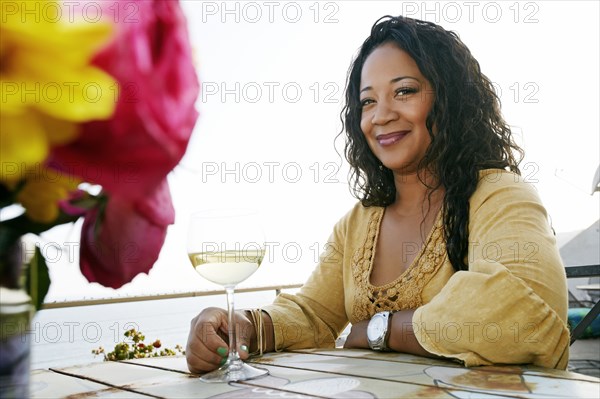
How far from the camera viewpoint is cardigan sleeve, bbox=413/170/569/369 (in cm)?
126

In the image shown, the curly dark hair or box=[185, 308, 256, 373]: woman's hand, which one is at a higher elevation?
the curly dark hair

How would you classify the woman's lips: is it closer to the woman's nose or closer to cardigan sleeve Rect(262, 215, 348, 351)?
the woman's nose

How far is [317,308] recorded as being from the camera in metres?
1.99

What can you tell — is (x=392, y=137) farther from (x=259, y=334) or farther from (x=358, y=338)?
(x=259, y=334)

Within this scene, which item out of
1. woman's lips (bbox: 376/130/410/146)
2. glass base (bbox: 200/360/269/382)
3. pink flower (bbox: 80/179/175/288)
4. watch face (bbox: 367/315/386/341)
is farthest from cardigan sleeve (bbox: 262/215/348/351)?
pink flower (bbox: 80/179/175/288)

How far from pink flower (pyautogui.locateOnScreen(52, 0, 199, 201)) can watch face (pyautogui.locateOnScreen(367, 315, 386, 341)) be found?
1.24m

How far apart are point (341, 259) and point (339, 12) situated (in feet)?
5.23

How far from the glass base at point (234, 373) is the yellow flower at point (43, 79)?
0.85m

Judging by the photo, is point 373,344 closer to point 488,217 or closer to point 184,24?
point 488,217

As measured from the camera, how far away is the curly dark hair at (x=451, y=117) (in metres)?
1.96

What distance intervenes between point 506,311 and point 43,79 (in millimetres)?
1181

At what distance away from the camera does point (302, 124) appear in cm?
425

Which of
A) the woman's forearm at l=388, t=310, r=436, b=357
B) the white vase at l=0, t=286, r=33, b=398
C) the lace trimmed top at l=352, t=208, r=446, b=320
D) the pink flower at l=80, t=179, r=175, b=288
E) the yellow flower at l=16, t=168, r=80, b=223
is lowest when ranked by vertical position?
the woman's forearm at l=388, t=310, r=436, b=357

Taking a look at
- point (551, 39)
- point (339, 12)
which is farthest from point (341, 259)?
point (551, 39)
